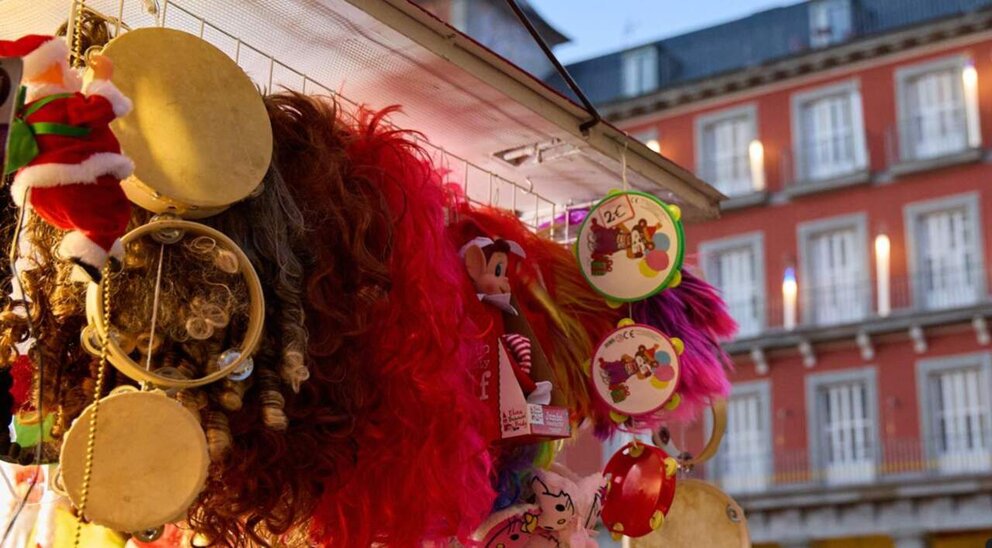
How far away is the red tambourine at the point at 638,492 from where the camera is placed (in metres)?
2.89

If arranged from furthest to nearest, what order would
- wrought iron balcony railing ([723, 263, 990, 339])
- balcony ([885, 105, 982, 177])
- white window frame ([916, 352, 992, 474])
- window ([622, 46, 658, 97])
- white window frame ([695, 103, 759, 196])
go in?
window ([622, 46, 658, 97])
white window frame ([695, 103, 759, 196])
balcony ([885, 105, 982, 177])
wrought iron balcony railing ([723, 263, 990, 339])
white window frame ([916, 352, 992, 474])

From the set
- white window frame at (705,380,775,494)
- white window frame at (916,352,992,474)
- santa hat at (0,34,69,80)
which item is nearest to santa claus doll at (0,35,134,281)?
santa hat at (0,34,69,80)

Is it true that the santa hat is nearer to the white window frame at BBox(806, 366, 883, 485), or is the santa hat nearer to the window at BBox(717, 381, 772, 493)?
the white window frame at BBox(806, 366, 883, 485)

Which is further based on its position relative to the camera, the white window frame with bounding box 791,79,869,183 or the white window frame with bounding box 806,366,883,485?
the white window frame with bounding box 791,79,869,183

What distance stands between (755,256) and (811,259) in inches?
31.5

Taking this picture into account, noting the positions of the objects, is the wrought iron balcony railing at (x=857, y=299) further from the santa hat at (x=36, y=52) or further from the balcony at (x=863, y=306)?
the santa hat at (x=36, y=52)

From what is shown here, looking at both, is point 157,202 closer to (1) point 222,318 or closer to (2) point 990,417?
(1) point 222,318

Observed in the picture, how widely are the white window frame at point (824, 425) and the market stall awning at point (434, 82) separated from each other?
13.4 m

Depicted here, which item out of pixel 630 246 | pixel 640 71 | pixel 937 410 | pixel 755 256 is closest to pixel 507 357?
pixel 630 246

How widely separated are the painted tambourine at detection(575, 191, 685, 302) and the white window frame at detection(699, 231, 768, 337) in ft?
47.9

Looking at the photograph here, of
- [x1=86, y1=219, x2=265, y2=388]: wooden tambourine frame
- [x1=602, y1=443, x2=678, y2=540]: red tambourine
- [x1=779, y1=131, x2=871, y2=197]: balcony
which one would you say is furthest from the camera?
[x1=779, y1=131, x2=871, y2=197]: balcony

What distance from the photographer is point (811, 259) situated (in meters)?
17.3

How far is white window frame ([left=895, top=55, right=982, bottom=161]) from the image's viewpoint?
1642cm

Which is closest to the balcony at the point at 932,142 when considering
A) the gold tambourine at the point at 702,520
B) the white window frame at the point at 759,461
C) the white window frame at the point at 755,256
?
the white window frame at the point at 755,256
